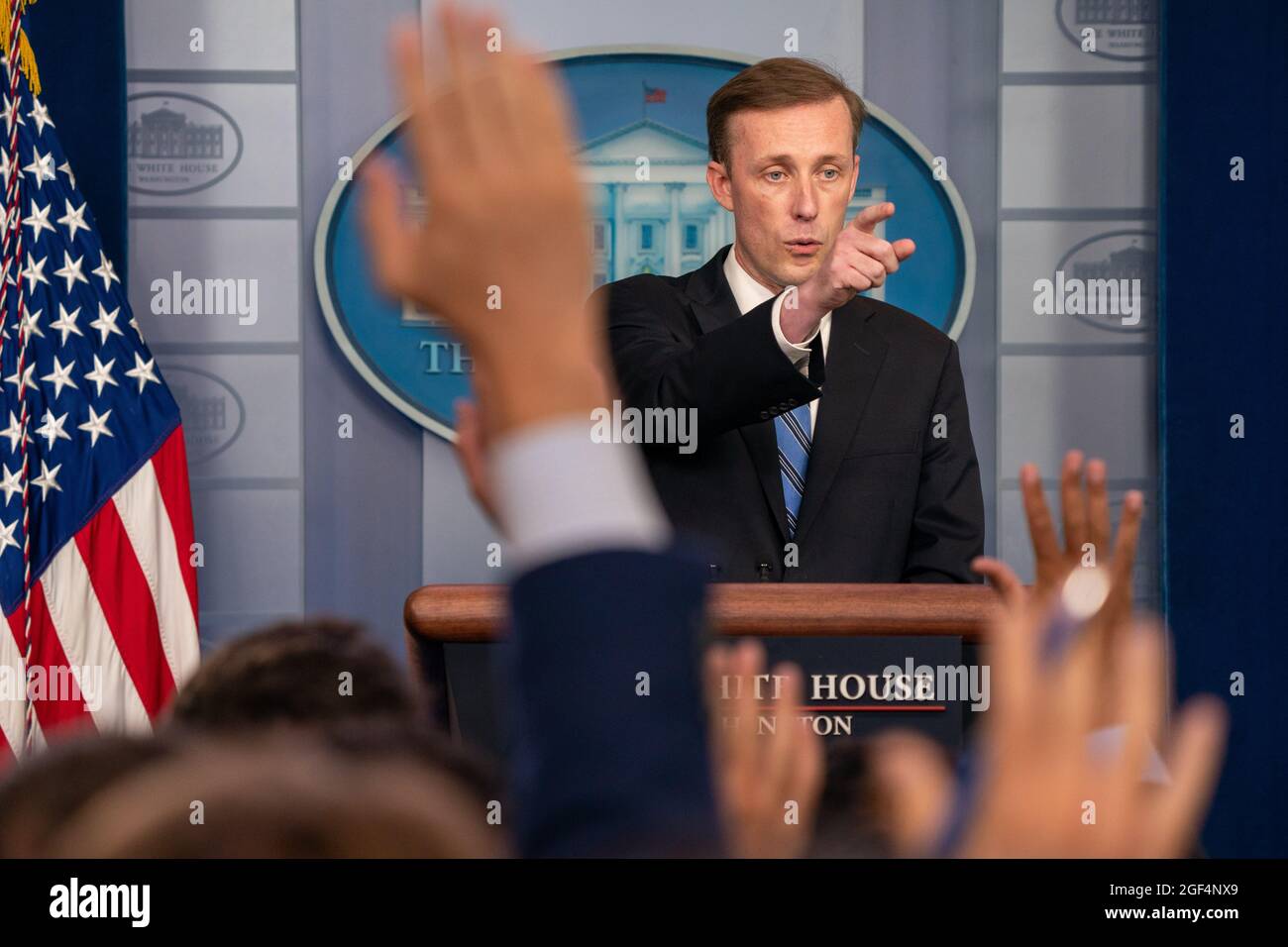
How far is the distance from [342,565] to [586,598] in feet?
11.0

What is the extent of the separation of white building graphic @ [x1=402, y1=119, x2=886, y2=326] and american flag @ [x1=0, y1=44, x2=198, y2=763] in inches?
31.5

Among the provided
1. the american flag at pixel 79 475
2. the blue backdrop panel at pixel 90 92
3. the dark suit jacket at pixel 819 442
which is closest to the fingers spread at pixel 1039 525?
the dark suit jacket at pixel 819 442

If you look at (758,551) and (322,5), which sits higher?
(322,5)

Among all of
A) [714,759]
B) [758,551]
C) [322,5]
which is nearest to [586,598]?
[714,759]

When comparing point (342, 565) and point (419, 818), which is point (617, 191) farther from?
point (419, 818)

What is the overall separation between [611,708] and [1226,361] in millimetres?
3402

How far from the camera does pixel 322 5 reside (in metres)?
3.67

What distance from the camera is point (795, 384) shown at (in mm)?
1817

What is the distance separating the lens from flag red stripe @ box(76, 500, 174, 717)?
9.95ft

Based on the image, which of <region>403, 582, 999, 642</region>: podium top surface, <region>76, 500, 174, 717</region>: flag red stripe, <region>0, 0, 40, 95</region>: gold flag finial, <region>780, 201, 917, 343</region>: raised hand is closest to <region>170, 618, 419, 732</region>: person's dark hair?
<region>403, 582, 999, 642</region>: podium top surface

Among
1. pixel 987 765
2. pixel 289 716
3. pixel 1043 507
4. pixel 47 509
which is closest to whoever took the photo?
pixel 987 765

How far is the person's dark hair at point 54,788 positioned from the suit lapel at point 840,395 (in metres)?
1.71

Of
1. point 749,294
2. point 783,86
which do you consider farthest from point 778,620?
point 783,86

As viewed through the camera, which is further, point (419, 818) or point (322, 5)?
point (322, 5)
